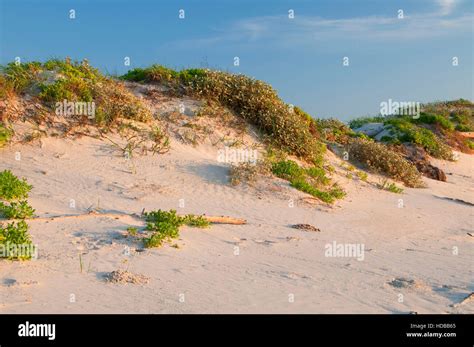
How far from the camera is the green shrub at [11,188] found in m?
9.59

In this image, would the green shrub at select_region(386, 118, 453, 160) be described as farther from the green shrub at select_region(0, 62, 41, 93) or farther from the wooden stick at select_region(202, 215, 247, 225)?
the green shrub at select_region(0, 62, 41, 93)

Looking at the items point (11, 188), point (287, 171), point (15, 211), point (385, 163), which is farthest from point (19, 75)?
point (385, 163)

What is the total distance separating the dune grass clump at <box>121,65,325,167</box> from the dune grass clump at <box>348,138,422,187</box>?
1.96 m

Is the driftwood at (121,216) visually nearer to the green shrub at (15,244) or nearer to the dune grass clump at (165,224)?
the dune grass clump at (165,224)

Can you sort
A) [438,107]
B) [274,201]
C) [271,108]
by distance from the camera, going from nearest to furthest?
1. [274,201]
2. [271,108]
3. [438,107]

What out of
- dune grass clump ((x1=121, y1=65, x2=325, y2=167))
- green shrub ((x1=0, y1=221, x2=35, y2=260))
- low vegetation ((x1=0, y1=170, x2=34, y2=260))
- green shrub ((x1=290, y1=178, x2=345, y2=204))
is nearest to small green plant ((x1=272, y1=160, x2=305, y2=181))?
green shrub ((x1=290, y1=178, x2=345, y2=204))

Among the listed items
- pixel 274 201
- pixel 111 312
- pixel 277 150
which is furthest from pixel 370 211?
pixel 111 312

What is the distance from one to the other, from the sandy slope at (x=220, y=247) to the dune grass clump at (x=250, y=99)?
6.30ft

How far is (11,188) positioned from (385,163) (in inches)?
462

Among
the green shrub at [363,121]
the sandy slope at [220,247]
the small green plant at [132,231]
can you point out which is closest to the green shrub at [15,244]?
the sandy slope at [220,247]

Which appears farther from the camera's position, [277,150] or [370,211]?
[277,150]
